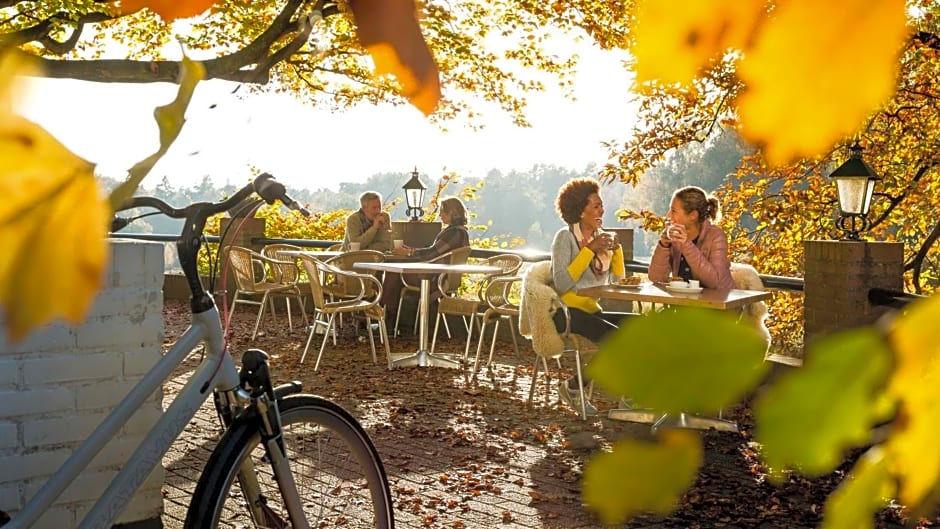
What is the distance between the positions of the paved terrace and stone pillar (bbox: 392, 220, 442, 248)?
2.14m

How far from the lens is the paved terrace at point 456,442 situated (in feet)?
13.6

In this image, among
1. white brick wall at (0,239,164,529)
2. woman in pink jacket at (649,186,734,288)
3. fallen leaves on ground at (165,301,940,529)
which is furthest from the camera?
woman in pink jacket at (649,186,734,288)

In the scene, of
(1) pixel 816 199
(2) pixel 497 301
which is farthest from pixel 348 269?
(1) pixel 816 199

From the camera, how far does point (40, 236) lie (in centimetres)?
17

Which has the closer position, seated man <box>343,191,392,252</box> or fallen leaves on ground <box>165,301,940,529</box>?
fallen leaves on ground <box>165,301,940,529</box>

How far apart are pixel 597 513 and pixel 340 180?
489 millimetres

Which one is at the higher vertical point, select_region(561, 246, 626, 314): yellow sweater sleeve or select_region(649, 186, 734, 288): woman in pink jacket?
select_region(649, 186, 734, 288): woman in pink jacket

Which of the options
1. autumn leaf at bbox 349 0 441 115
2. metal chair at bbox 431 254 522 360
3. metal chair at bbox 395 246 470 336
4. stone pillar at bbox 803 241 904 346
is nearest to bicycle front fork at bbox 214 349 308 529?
autumn leaf at bbox 349 0 441 115

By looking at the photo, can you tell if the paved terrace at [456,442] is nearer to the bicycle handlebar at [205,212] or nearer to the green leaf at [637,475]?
the bicycle handlebar at [205,212]

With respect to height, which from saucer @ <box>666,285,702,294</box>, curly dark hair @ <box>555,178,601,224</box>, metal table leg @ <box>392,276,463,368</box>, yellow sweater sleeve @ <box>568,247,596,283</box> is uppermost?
curly dark hair @ <box>555,178,601,224</box>

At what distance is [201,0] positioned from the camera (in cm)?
20

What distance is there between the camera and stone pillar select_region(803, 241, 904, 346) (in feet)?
19.4

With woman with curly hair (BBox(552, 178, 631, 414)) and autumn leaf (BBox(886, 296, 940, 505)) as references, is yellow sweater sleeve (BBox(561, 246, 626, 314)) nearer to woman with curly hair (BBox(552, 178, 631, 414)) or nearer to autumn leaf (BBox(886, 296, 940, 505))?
woman with curly hair (BBox(552, 178, 631, 414))

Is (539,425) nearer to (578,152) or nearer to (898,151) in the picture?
(578,152)
